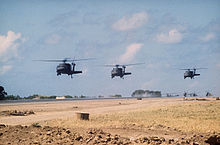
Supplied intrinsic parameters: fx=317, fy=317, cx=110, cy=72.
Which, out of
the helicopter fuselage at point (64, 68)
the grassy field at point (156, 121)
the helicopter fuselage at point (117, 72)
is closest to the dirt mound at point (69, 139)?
the grassy field at point (156, 121)

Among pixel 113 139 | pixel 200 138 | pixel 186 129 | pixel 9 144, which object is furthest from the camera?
pixel 186 129

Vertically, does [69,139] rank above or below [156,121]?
above

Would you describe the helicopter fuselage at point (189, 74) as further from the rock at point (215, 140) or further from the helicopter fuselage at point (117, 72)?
the rock at point (215, 140)

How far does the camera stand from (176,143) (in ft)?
48.3

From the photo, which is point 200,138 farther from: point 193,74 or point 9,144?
point 193,74

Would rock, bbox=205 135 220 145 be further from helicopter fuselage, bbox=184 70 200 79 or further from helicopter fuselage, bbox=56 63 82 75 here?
Answer: helicopter fuselage, bbox=184 70 200 79

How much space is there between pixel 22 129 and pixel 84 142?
4081 mm

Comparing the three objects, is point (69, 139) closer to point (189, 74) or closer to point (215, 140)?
point (215, 140)

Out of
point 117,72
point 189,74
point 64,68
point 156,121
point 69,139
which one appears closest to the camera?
point 69,139

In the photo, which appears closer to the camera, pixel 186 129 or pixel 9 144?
pixel 9 144

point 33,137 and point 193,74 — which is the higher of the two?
point 193,74

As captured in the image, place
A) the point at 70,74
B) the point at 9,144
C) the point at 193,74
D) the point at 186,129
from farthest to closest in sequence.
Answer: the point at 193,74, the point at 70,74, the point at 186,129, the point at 9,144

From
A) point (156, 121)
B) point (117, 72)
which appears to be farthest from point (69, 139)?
point (117, 72)

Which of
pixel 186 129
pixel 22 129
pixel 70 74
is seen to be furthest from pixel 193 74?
pixel 22 129
